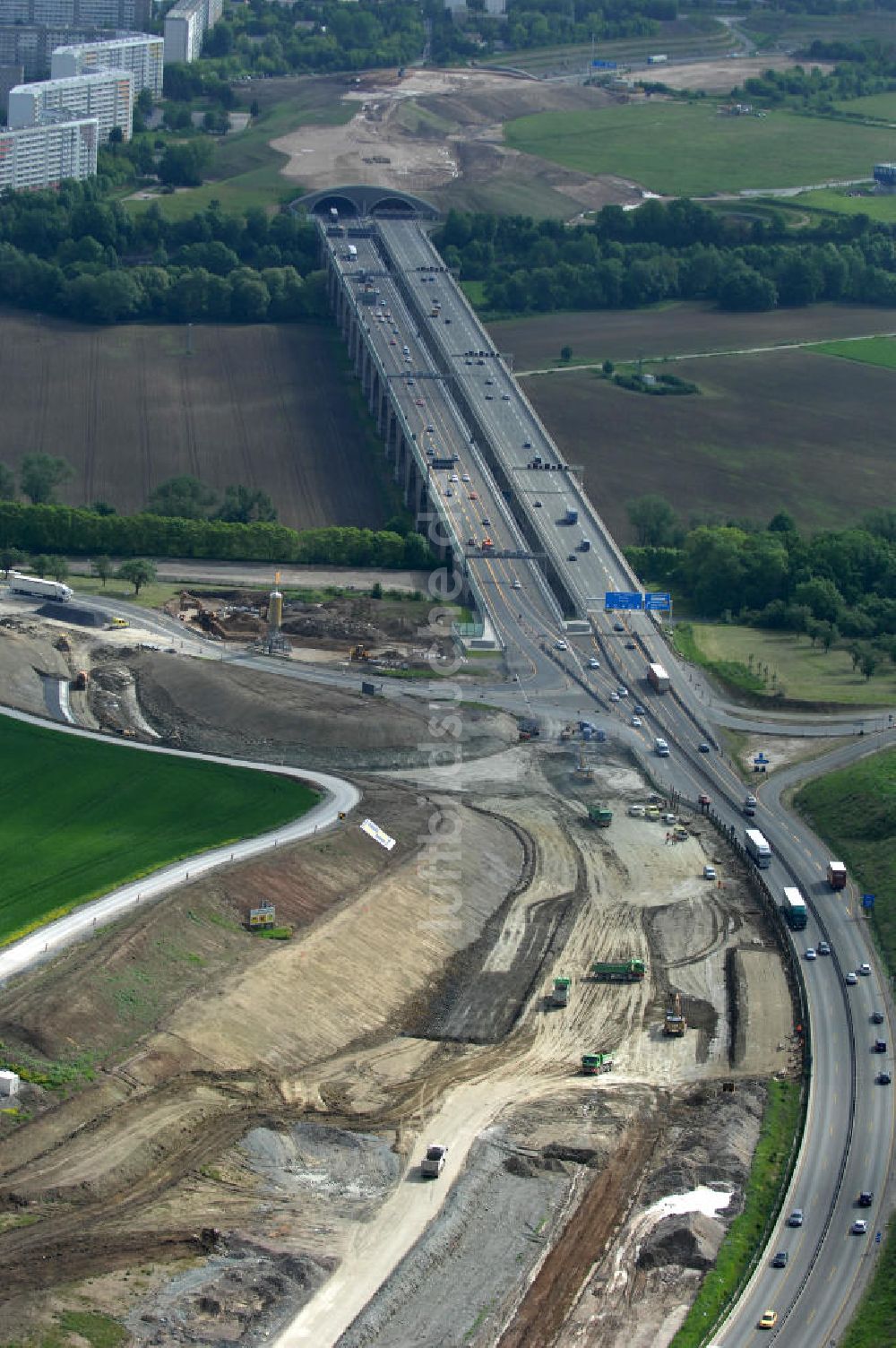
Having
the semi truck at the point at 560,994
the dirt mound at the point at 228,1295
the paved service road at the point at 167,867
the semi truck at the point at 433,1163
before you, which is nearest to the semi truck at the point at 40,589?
the paved service road at the point at 167,867

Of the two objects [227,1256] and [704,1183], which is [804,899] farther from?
[227,1256]

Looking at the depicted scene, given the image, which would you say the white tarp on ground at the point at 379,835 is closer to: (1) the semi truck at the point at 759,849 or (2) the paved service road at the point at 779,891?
(1) the semi truck at the point at 759,849

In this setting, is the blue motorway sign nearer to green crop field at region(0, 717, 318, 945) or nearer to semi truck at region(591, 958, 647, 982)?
green crop field at region(0, 717, 318, 945)

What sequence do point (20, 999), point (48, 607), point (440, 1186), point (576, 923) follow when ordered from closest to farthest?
point (440, 1186), point (20, 999), point (576, 923), point (48, 607)

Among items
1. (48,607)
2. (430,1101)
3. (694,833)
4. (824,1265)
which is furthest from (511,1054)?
(48,607)

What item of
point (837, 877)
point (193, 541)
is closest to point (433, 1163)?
point (837, 877)

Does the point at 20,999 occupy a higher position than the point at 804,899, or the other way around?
the point at 20,999

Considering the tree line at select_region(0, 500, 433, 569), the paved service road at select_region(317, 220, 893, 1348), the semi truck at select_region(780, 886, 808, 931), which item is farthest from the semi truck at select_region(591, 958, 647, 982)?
the tree line at select_region(0, 500, 433, 569)
